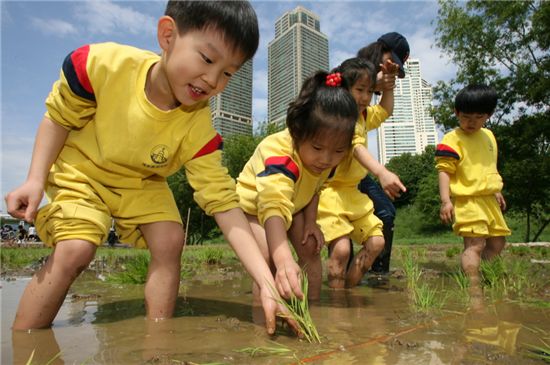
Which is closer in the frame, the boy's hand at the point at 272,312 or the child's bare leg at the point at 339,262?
the boy's hand at the point at 272,312

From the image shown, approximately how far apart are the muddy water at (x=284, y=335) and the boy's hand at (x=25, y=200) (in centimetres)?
47

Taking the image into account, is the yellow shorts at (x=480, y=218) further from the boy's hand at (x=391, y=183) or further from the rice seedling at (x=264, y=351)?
the rice seedling at (x=264, y=351)

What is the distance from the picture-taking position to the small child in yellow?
3.37 m

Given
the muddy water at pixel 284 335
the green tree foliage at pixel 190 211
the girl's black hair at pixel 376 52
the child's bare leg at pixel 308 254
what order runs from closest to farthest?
the muddy water at pixel 284 335 → the child's bare leg at pixel 308 254 → the girl's black hair at pixel 376 52 → the green tree foliage at pixel 190 211

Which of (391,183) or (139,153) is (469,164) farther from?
(139,153)

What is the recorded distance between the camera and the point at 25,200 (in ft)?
5.78

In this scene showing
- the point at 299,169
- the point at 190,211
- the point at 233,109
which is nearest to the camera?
the point at 299,169

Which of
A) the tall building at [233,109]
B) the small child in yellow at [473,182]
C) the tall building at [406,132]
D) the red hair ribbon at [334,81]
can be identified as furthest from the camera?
the tall building at [406,132]

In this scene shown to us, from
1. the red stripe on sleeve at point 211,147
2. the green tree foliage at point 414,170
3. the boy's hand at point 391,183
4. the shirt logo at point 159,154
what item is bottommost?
the boy's hand at point 391,183

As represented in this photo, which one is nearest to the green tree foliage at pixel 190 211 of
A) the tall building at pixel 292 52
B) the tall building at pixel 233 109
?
the tall building at pixel 233 109

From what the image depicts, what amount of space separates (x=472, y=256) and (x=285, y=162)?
1.94 meters

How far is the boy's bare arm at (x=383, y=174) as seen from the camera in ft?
7.81

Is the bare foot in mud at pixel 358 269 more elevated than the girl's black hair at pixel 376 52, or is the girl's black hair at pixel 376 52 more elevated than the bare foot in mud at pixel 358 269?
the girl's black hair at pixel 376 52

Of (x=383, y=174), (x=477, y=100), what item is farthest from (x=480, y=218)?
(x=383, y=174)
